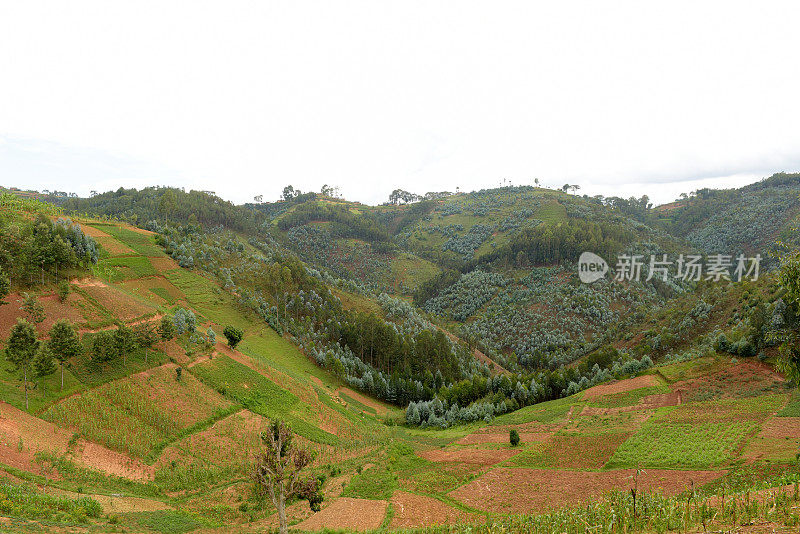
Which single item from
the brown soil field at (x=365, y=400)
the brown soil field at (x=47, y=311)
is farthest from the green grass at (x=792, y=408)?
the brown soil field at (x=47, y=311)

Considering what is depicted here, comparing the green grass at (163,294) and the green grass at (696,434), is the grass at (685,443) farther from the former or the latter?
the green grass at (163,294)

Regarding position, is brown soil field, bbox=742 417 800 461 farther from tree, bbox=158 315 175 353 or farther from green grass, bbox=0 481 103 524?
tree, bbox=158 315 175 353

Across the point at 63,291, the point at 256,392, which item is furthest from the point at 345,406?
the point at 63,291

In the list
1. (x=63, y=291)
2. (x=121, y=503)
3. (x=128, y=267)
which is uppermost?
(x=128, y=267)

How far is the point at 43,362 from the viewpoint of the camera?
101 ft

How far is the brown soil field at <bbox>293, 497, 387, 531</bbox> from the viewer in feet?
77.6

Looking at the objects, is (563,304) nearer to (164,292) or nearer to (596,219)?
(596,219)

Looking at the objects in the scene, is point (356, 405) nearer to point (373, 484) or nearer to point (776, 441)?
point (373, 484)

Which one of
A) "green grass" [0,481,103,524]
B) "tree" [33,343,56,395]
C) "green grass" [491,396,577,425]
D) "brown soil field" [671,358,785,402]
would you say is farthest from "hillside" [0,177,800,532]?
"tree" [33,343,56,395]

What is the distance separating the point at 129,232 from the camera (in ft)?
261

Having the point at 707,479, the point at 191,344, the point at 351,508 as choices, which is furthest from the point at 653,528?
the point at 191,344

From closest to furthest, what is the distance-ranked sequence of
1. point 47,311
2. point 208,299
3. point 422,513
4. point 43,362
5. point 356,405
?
point 422,513 < point 43,362 < point 47,311 < point 356,405 < point 208,299

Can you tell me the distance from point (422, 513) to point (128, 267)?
217 ft

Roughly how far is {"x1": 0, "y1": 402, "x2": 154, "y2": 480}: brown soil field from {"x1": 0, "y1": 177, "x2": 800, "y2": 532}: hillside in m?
0.14
